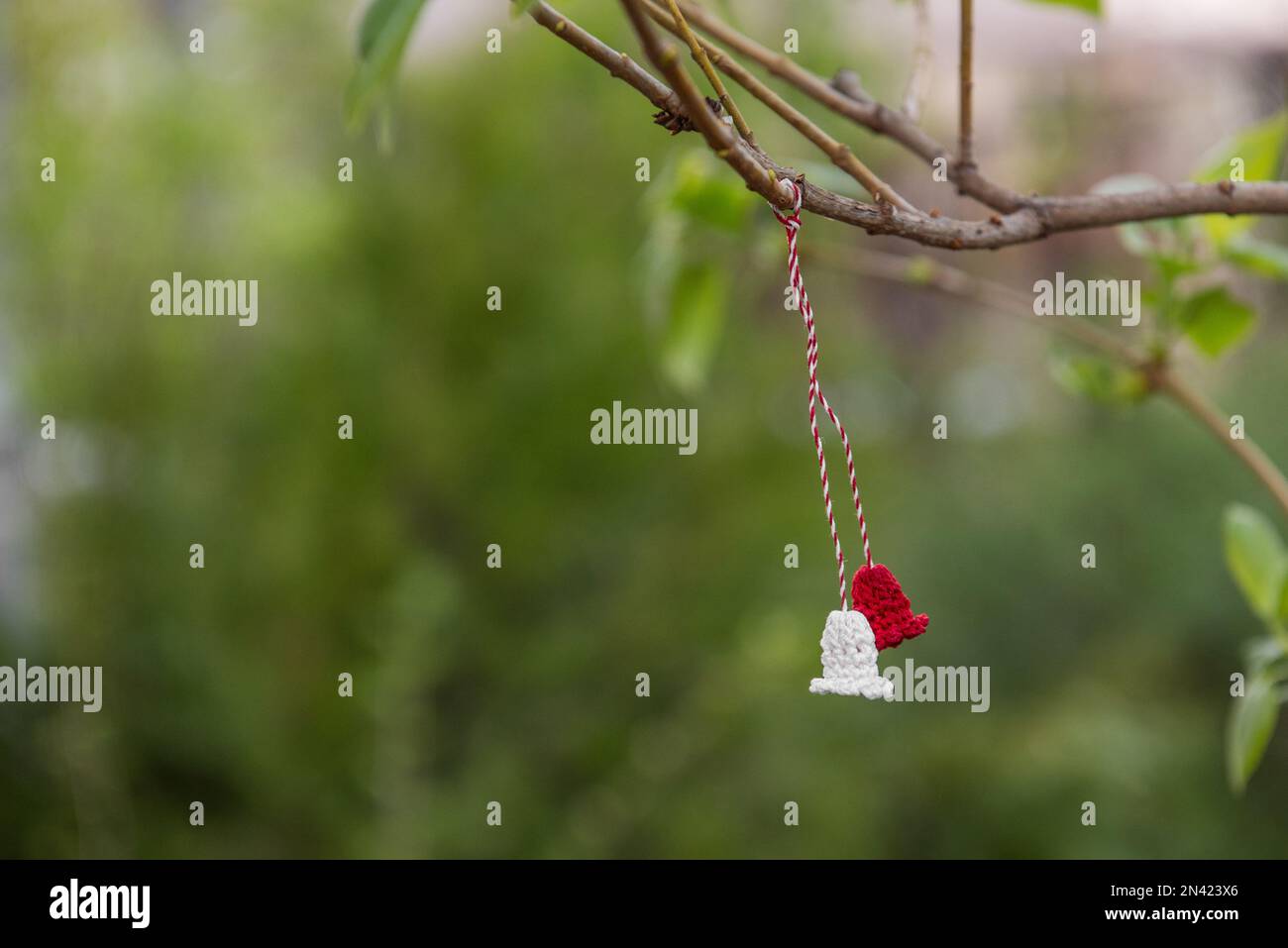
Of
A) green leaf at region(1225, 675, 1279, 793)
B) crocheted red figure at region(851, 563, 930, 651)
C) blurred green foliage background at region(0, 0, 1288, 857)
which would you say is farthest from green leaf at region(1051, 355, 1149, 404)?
blurred green foliage background at region(0, 0, 1288, 857)

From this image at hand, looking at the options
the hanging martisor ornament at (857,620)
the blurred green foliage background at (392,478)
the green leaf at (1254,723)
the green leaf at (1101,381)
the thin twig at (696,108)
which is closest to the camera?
the thin twig at (696,108)

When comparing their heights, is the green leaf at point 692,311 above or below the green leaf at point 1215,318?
above

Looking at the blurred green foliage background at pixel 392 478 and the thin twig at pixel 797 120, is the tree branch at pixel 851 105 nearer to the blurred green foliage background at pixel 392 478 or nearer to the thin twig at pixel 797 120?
the thin twig at pixel 797 120

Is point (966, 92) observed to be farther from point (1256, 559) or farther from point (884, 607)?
point (1256, 559)

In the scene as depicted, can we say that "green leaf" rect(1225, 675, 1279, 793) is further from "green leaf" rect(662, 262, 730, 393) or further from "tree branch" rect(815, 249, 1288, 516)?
"green leaf" rect(662, 262, 730, 393)

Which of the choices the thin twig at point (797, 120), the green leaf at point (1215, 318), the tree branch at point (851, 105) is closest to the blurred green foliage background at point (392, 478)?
the green leaf at point (1215, 318)

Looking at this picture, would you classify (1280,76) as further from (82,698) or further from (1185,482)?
(82,698)

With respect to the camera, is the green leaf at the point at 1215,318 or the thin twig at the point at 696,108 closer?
the thin twig at the point at 696,108

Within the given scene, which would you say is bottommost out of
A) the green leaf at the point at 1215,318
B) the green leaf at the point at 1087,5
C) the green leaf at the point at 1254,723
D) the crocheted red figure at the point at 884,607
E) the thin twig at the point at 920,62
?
the green leaf at the point at 1254,723
